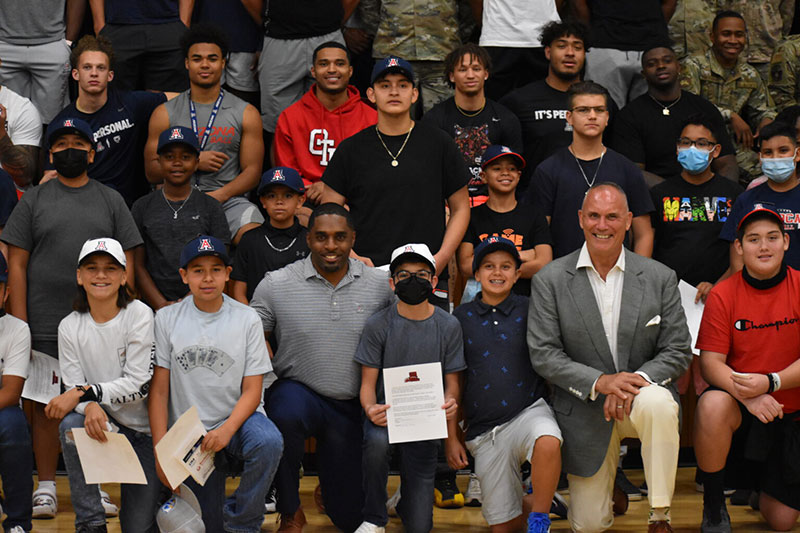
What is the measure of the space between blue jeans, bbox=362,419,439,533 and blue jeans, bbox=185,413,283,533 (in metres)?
0.45

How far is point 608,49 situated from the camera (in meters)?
7.81

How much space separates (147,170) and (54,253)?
1.24 m

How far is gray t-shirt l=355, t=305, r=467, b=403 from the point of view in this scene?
17.3 ft

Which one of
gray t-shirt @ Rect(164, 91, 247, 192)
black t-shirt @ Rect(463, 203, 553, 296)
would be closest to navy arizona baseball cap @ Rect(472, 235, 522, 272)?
black t-shirt @ Rect(463, 203, 553, 296)

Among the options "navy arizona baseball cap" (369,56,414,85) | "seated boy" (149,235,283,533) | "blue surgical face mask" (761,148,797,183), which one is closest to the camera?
"seated boy" (149,235,283,533)

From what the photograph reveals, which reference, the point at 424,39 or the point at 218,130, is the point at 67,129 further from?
the point at 424,39

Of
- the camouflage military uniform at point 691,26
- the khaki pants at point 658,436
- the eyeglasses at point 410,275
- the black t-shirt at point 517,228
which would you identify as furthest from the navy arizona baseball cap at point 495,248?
the camouflage military uniform at point 691,26

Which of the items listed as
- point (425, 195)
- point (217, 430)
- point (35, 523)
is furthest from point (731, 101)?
point (35, 523)

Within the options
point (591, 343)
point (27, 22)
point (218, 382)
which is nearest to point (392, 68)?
point (591, 343)

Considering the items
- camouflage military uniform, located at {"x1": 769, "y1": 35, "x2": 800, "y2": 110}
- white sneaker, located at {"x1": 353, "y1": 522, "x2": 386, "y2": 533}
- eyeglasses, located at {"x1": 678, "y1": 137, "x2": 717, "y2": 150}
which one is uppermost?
camouflage military uniform, located at {"x1": 769, "y1": 35, "x2": 800, "y2": 110}

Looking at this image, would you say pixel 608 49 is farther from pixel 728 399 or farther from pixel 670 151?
pixel 728 399

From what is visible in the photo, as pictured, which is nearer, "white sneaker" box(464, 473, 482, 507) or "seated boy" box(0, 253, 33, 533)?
"seated boy" box(0, 253, 33, 533)

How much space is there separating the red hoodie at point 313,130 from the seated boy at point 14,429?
2156mm

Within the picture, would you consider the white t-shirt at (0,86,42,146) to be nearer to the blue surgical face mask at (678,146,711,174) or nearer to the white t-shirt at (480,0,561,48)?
the white t-shirt at (480,0,561,48)
